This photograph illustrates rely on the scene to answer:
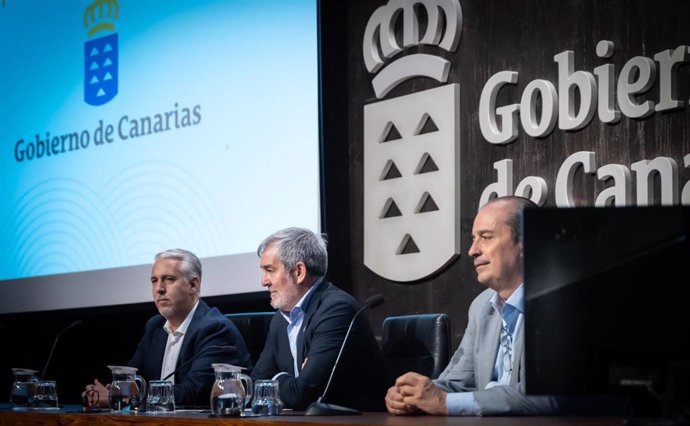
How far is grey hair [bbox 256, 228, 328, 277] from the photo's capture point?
12.5 feet

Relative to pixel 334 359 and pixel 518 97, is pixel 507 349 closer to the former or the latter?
pixel 334 359

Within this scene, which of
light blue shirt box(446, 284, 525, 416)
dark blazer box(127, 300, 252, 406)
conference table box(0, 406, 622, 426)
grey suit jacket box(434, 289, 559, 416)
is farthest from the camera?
dark blazer box(127, 300, 252, 406)

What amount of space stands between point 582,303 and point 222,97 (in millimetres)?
3261

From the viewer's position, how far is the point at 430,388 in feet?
8.32

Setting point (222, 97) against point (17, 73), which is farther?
point (17, 73)

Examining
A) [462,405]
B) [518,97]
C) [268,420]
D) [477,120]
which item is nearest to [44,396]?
[268,420]

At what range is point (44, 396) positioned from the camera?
3.64 metres

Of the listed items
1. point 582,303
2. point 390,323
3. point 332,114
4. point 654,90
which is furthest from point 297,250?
point 582,303

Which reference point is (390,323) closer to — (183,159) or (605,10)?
(605,10)

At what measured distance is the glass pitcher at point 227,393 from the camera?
108 inches

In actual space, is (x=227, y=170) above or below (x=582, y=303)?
above

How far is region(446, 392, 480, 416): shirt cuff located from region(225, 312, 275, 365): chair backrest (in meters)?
1.79

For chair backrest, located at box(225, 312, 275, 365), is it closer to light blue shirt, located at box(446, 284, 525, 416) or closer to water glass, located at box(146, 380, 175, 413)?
water glass, located at box(146, 380, 175, 413)

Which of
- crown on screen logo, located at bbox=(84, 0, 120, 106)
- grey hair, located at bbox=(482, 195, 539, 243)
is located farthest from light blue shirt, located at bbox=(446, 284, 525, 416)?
crown on screen logo, located at bbox=(84, 0, 120, 106)
